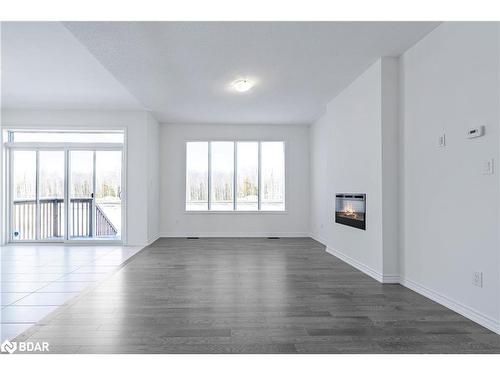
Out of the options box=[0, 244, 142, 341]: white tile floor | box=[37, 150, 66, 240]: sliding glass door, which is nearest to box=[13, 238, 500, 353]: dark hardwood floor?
box=[0, 244, 142, 341]: white tile floor

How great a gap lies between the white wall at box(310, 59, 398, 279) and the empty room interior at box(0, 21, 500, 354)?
0.03 metres

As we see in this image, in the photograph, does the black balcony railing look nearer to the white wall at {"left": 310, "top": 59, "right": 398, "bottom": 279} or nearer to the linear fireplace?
the linear fireplace

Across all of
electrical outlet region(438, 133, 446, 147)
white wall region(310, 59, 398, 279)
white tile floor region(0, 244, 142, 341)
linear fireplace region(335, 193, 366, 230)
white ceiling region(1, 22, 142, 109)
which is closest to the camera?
white tile floor region(0, 244, 142, 341)

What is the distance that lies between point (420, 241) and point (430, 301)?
0.61 metres

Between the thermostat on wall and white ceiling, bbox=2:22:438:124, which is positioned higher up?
white ceiling, bbox=2:22:438:124

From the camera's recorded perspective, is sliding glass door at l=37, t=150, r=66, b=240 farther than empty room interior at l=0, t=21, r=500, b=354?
Yes

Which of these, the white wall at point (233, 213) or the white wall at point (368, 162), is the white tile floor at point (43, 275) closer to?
the white wall at point (233, 213)

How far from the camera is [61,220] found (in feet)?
23.1

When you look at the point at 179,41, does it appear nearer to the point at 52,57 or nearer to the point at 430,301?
the point at 52,57

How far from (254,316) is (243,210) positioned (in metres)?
5.30

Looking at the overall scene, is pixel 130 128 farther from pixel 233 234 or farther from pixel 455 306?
pixel 455 306

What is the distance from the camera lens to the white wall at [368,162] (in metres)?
3.97

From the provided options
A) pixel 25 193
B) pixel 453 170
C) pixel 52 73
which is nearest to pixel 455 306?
pixel 453 170

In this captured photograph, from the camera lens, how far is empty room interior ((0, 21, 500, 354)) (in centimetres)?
260
